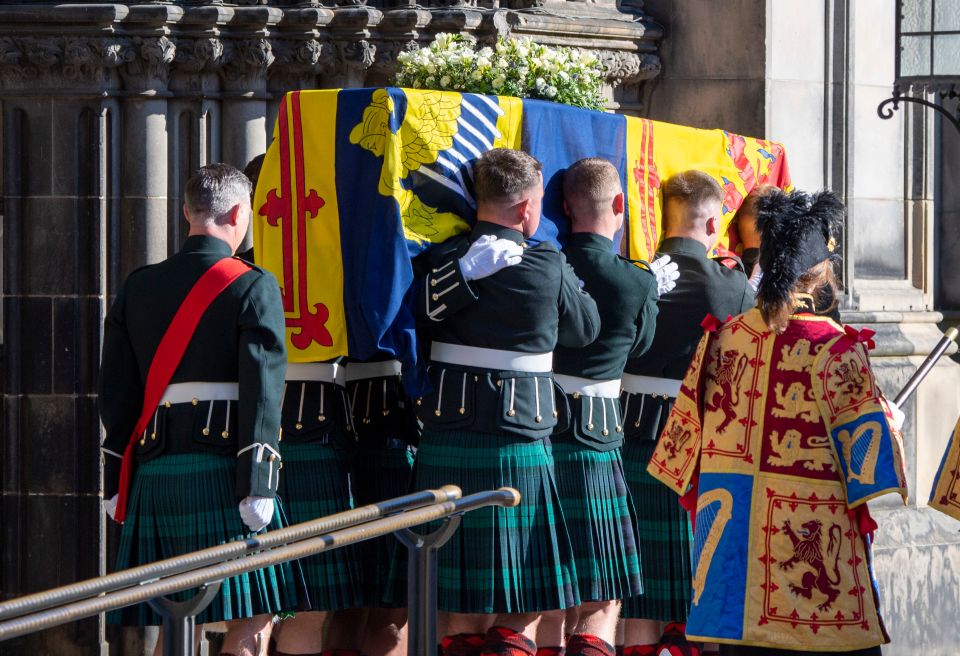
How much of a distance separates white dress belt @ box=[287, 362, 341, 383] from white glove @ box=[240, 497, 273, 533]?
65cm

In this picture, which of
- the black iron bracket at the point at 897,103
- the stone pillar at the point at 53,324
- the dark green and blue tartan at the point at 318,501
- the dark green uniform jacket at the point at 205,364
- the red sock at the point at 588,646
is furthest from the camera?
the black iron bracket at the point at 897,103

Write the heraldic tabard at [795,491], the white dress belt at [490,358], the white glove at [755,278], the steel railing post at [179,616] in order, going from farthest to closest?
the white glove at [755,278]
the white dress belt at [490,358]
the heraldic tabard at [795,491]
the steel railing post at [179,616]

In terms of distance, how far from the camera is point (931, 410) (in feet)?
26.6

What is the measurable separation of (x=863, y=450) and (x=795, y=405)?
24 centimetres

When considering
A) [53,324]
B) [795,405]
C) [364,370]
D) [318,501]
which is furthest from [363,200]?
[53,324]

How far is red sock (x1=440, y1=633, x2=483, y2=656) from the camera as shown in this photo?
5586mm

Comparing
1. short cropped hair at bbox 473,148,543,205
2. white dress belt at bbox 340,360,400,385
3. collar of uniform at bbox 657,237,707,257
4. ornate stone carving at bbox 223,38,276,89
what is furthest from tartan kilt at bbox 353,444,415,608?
ornate stone carving at bbox 223,38,276,89

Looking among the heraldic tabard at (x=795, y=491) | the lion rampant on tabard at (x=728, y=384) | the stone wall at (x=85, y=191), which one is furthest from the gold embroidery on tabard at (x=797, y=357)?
the stone wall at (x=85, y=191)

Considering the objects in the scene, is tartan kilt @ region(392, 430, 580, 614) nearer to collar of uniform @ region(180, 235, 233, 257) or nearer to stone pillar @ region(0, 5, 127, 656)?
collar of uniform @ region(180, 235, 233, 257)

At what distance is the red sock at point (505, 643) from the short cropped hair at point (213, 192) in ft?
5.17

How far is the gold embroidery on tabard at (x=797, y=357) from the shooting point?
196 inches

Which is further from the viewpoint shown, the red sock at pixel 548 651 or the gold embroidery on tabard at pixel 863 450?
the red sock at pixel 548 651

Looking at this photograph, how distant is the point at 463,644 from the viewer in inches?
220

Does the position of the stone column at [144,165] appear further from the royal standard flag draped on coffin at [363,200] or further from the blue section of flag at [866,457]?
the blue section of flag at [866,457]
